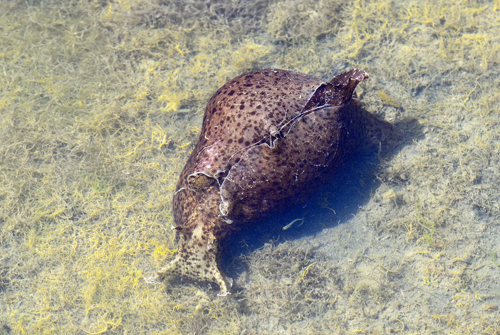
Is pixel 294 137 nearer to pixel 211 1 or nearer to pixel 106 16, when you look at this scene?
pixel 211 1

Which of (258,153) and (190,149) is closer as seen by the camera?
(258,153)

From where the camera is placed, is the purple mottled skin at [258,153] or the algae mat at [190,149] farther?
the algae mat at [190,149]

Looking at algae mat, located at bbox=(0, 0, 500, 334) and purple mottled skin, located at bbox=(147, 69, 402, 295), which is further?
algae mat, located at bbox=(0, 0, 500, 334)

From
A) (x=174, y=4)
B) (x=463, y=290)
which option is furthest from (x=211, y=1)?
(x=463, y=290)
